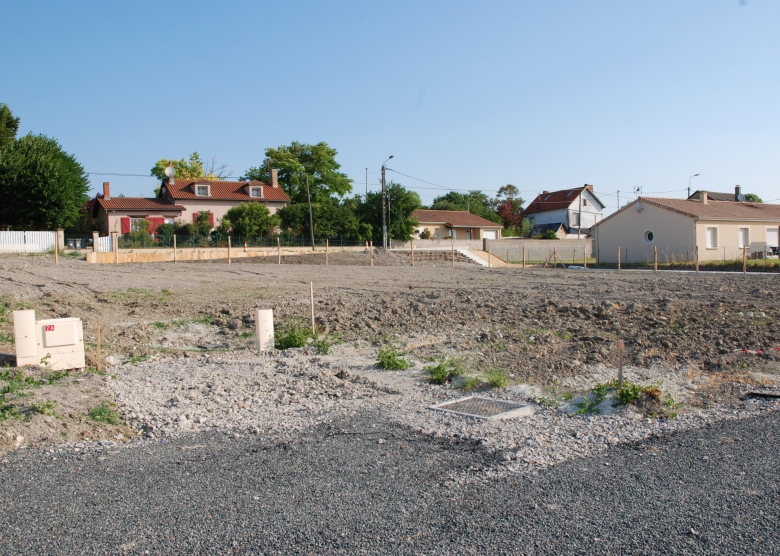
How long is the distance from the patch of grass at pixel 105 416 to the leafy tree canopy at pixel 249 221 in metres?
41.7

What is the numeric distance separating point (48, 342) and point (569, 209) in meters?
71.2

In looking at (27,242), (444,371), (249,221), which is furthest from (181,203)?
(444,371)

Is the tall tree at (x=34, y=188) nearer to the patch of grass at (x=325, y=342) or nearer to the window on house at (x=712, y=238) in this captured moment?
the patch of grass at (x=325, y=342)

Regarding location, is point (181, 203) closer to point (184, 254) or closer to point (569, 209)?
point (184, 254)

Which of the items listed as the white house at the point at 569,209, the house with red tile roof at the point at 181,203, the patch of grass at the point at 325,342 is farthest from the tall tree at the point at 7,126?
the white house at the point at 569,209

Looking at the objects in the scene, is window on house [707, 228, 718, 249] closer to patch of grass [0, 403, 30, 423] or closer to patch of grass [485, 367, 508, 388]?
patch of grass [485, 367, 508, 388]

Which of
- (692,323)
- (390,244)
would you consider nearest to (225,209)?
(390,244)

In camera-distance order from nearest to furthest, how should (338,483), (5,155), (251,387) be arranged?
(338,483), (251,387), (5,155)

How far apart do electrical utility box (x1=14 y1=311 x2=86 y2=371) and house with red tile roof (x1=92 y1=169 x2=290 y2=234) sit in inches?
1619

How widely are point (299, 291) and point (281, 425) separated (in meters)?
13.0

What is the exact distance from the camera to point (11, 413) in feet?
21.1

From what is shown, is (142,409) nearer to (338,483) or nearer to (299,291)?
(338,483)

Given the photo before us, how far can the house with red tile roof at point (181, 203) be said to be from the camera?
51.0 meters

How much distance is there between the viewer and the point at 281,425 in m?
6.80
